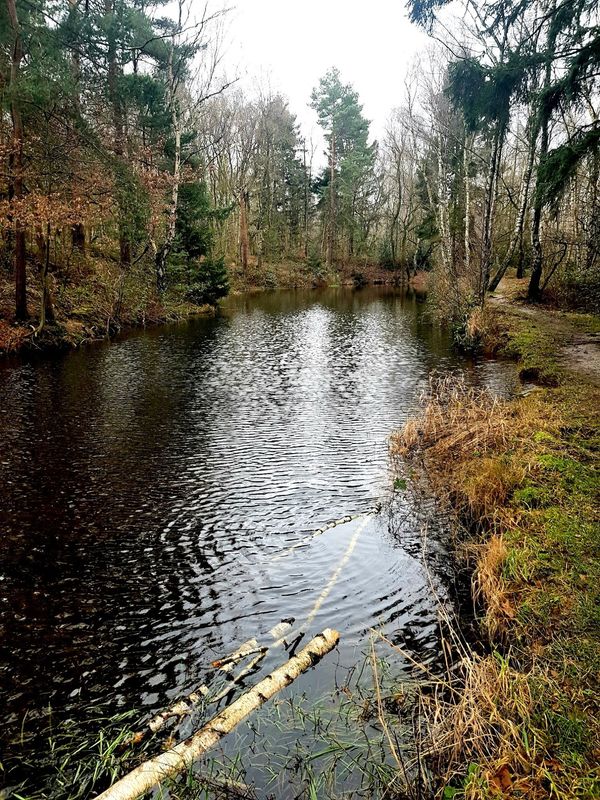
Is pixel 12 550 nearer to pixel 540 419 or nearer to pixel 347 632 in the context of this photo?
pixel 347 632

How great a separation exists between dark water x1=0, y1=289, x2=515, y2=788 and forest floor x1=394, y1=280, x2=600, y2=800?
774mm

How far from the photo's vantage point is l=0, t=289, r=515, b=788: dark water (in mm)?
4375

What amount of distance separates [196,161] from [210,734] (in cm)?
3001

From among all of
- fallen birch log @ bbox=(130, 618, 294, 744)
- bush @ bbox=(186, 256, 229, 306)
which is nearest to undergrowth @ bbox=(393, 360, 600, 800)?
fallen birch log @ bbox=(130, 618, 294, 744)

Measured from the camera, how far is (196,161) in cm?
2862

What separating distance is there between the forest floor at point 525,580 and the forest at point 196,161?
4.31 metres

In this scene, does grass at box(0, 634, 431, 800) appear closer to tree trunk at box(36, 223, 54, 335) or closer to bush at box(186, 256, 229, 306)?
tree trunk at box(36, 223, 54, 335)

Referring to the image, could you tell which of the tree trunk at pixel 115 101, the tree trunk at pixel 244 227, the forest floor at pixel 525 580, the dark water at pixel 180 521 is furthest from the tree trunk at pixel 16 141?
the tree trunk at pixel 244 227

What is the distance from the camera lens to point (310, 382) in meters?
14.1

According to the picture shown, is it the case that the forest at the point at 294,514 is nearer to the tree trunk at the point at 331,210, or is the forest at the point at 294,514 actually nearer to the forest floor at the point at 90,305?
the forest floor at the point at 90,305

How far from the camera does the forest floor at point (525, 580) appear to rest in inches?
112

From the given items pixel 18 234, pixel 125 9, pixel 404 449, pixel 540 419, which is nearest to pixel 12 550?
pixel 404 449

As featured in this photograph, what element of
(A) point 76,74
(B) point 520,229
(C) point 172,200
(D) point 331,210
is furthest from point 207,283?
(D) point 331,210

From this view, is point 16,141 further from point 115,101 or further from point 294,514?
point 294,514
